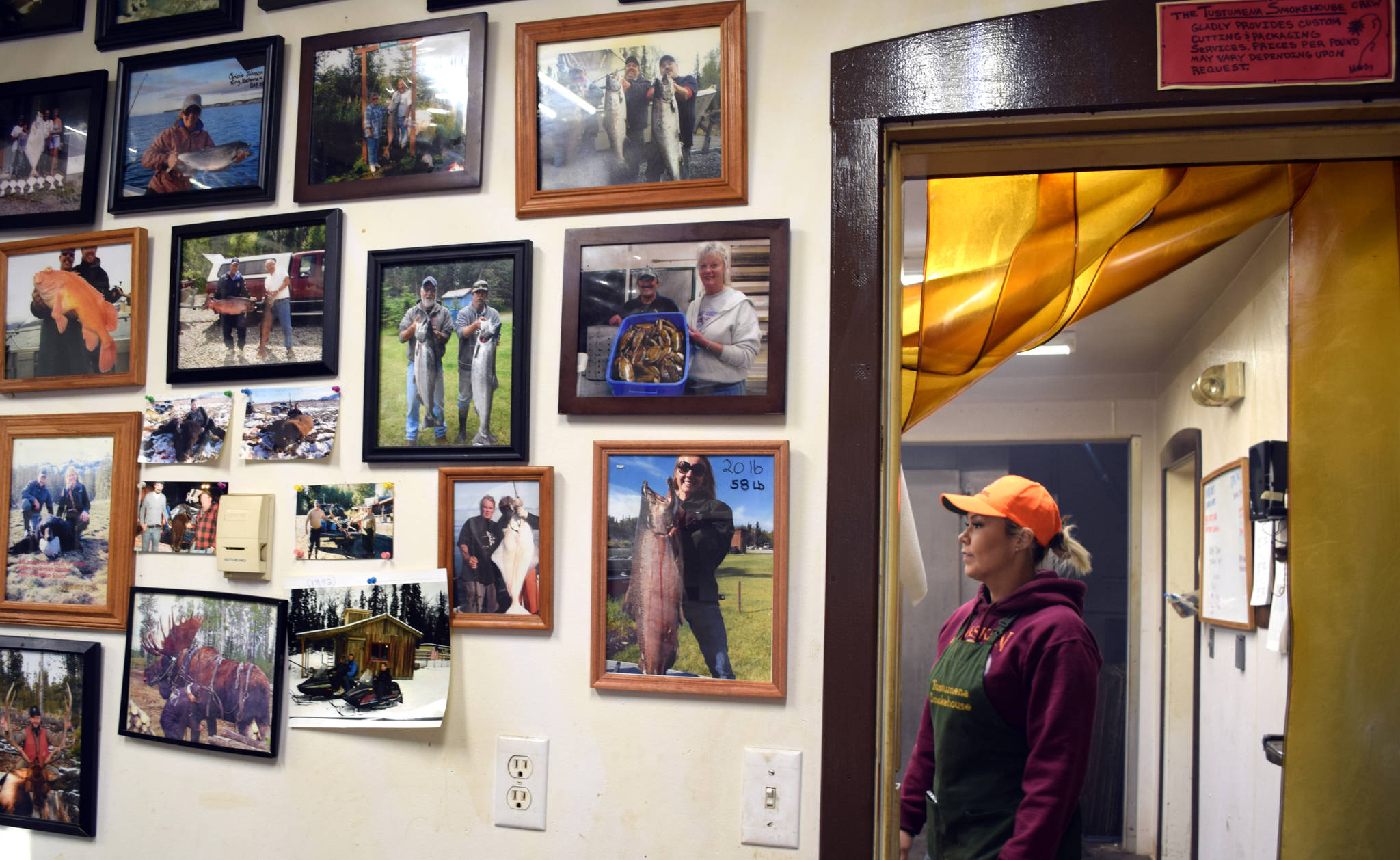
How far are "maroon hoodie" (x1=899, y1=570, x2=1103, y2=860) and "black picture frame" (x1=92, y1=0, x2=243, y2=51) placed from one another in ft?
6.16

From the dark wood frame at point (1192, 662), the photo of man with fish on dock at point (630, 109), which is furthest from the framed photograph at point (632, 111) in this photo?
the dark wood frame at point (1192, 662)

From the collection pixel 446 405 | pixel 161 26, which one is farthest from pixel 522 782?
pixel 161 26

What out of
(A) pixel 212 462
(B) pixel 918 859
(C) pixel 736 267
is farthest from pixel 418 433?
(B) pixel 918 859

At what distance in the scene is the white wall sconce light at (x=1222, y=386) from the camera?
2.81 meters

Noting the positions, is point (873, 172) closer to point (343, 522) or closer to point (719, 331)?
point (719, 331)

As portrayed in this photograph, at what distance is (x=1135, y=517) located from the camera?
4727 millimetres

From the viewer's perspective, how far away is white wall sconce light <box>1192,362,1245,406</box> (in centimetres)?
281

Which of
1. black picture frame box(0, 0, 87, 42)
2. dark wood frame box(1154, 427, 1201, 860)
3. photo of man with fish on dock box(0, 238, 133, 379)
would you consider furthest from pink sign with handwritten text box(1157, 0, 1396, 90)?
dark wood frame box(1154, 427, 1201, 860)

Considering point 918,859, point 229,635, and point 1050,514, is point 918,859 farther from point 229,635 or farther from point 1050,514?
point 229,635

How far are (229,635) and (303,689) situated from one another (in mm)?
133

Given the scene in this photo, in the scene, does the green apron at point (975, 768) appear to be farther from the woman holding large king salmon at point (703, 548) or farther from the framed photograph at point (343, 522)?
the framed photograph at point (343, 522)

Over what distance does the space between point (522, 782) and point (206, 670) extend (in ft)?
1.58

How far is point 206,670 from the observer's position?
4.00 ft

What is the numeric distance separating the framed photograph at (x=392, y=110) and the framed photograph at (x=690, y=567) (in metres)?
0.45
